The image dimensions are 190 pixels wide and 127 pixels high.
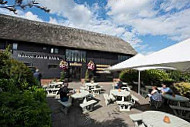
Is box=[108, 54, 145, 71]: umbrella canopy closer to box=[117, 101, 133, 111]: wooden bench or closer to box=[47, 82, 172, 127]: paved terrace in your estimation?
box=[117, 101, 133, 111]: wooden bench

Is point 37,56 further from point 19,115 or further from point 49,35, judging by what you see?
point 19,115

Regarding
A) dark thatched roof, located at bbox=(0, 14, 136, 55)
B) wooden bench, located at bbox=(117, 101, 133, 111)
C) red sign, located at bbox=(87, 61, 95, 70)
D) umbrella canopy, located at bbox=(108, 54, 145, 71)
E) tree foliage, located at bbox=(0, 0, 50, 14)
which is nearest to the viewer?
tree foliage, located at bbox=(0, 0, 50, 14)

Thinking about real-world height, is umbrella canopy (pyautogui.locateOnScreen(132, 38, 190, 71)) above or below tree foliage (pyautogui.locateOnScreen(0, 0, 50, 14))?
below

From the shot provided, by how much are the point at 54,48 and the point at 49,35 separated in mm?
2420

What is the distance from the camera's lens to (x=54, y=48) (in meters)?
15.6

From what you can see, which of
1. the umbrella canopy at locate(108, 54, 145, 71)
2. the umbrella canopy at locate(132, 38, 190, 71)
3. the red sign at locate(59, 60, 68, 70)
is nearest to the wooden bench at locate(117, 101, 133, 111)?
the umbrella canopy at locate(108, 54, 145, 71)

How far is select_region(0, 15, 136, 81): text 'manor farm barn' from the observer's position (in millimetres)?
13996

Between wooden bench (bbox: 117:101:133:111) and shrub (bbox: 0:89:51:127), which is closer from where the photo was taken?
shrub (bbox: 0:89:51:127)

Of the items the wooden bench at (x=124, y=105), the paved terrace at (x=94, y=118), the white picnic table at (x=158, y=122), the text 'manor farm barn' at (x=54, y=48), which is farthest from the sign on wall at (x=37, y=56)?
the white picnic table at (x=158, y=122)

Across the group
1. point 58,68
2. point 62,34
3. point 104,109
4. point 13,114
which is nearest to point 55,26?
point 62,34

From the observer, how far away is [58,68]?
51.4 ft

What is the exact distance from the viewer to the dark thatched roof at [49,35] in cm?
1420

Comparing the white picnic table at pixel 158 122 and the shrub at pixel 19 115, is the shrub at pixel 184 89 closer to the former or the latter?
the white picnic table at pixel 158 122

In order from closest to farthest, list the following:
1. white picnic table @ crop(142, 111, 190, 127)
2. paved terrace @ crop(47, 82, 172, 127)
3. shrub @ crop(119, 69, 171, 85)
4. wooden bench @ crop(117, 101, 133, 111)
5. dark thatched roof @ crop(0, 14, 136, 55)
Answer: white picnic table @ crop(142, 111, 190, 127) < paved terrace @ crop(47, 82, 172, 127) < wooden bench @ crop(117, 101, 133, 111) < shrub @ crop(119, 69, 171, 85) < dark thatched roof @ crop(0, 14, 136, 55)
